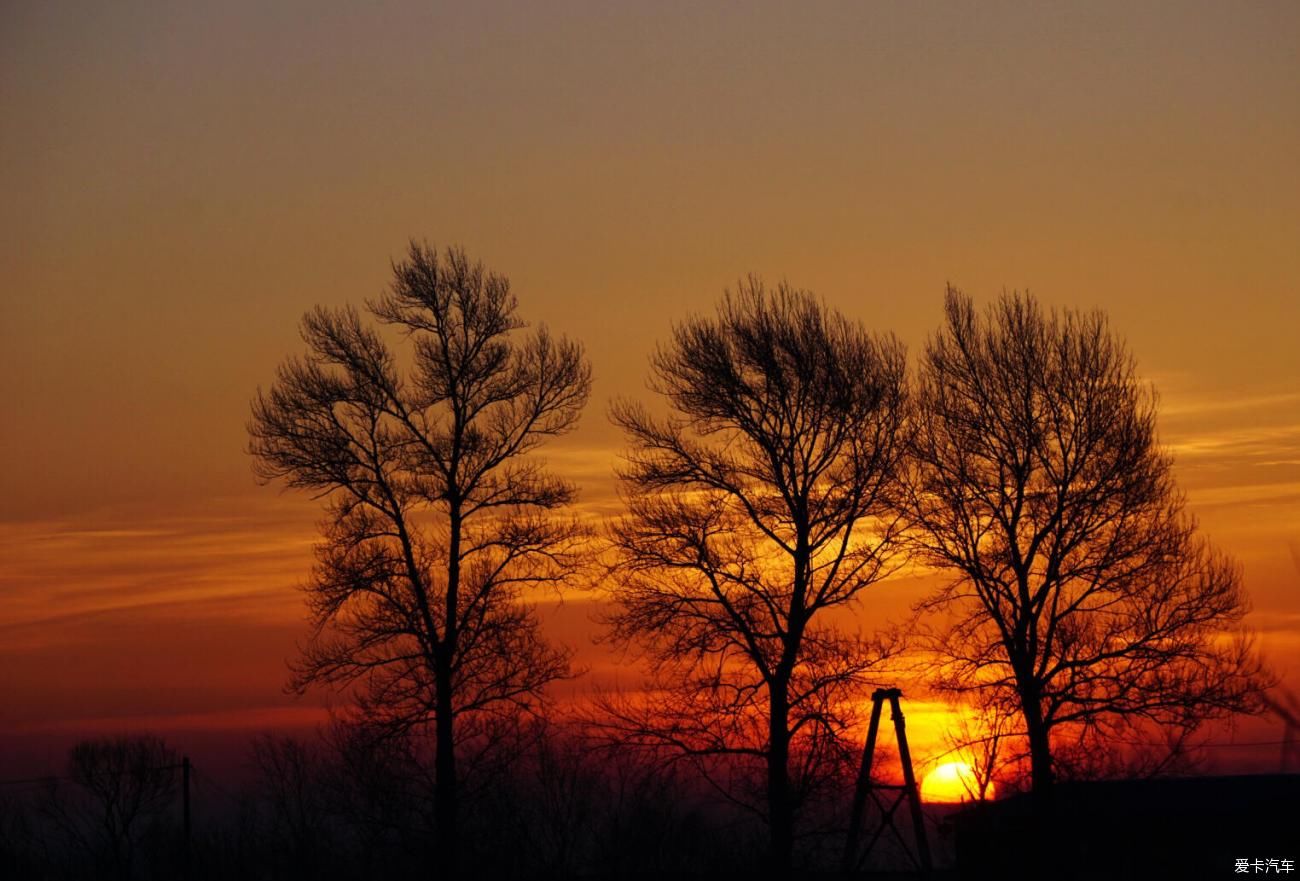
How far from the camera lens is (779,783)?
25453mm

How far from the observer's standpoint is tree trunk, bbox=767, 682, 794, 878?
25469 mm

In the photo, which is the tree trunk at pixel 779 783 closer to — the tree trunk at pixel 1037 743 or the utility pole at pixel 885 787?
the utility pole at pixel 885 787

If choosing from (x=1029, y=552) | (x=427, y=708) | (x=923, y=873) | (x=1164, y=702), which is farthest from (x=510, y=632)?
(x=1164, y=702)

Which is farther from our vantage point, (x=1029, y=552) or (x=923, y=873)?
(x=1029, y=552)

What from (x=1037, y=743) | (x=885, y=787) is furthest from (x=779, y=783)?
(x=1037, y=743)

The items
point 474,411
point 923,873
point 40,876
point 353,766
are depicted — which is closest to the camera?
point 923,873

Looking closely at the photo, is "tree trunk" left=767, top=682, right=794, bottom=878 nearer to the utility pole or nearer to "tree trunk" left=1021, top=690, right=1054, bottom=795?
the utility pole

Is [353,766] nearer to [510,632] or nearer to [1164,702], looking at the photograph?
[510,632]

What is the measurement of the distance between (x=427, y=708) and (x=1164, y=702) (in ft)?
44.4

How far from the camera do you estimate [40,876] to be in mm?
42219

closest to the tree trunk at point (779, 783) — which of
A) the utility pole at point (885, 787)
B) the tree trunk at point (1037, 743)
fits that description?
the utility pole at point (885, 787)

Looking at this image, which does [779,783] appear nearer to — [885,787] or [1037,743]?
[885,787]

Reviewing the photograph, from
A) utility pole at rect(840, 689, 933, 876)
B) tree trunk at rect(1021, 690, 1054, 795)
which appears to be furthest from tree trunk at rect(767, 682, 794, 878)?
tree trunk at rect(1021, 690, 1054, 795)

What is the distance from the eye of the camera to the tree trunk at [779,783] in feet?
83.6
